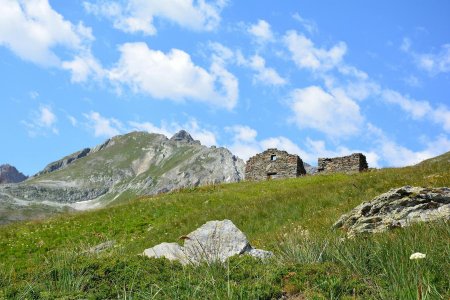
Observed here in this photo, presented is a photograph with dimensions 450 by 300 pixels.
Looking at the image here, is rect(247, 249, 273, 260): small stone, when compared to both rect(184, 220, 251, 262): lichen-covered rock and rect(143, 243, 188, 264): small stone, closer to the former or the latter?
rect(184, 220, 251, 262): lichen-covered rock

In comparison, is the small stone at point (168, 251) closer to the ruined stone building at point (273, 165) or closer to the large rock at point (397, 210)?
the large rock at point (397, 210)

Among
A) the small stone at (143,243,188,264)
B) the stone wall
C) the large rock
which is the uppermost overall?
the stone wall

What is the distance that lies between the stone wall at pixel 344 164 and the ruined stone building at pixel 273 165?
102 inches

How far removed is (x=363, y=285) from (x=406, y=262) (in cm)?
78

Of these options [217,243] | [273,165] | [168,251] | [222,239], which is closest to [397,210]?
[222,239]

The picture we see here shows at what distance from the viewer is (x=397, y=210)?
13.7m

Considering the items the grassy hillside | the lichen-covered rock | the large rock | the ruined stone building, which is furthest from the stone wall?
the lichen-covered rock

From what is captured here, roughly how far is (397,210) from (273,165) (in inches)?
1345

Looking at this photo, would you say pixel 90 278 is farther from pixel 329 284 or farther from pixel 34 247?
pixel 34 247

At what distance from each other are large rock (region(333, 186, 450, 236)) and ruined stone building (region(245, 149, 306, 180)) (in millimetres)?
32035

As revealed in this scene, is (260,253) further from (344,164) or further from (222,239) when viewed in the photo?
(344,164)

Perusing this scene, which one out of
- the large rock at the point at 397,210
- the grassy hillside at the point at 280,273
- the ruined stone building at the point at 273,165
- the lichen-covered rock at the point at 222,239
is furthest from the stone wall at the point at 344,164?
the lichen-covered rock at the point at 222,239

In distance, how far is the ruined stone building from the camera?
1852 inches

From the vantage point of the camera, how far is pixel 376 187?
2211cm
